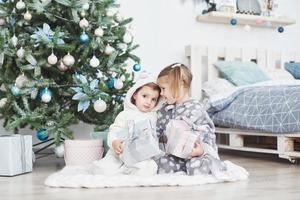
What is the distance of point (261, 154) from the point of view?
9.74ft

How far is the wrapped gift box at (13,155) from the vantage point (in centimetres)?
204

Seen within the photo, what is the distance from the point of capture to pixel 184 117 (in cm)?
194

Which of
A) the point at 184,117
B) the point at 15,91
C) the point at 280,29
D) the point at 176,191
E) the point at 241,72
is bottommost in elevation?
the point at 176,191

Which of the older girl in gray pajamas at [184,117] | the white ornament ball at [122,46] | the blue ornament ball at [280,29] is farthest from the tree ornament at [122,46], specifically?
the blue ornament ball at [280,29]

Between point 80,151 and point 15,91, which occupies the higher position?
point 15,91

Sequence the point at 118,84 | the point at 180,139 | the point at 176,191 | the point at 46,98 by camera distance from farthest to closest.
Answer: the point at 118,84, the point at 46,98, the point at 180,139, the point at 176,191

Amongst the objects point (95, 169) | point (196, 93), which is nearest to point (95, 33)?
point (95, 169)

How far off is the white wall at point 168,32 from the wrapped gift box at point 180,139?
1.39 meters

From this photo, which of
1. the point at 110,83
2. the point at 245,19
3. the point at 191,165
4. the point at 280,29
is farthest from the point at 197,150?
the point at 280,29

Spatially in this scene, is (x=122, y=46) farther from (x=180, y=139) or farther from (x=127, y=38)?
(x=180, y=139)

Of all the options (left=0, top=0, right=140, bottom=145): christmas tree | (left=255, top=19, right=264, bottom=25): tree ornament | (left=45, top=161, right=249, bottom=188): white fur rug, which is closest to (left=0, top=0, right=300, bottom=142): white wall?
(left=255, top=19, right=264, bottom=25): tree ornament

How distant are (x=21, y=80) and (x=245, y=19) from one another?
1.97 m

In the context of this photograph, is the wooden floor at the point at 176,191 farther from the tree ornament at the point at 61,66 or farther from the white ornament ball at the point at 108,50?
the white ornament ball at the point at 108,50

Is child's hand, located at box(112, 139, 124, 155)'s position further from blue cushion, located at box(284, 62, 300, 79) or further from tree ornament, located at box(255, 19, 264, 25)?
tree ornament, located at box(255, 19, 264, 25)
